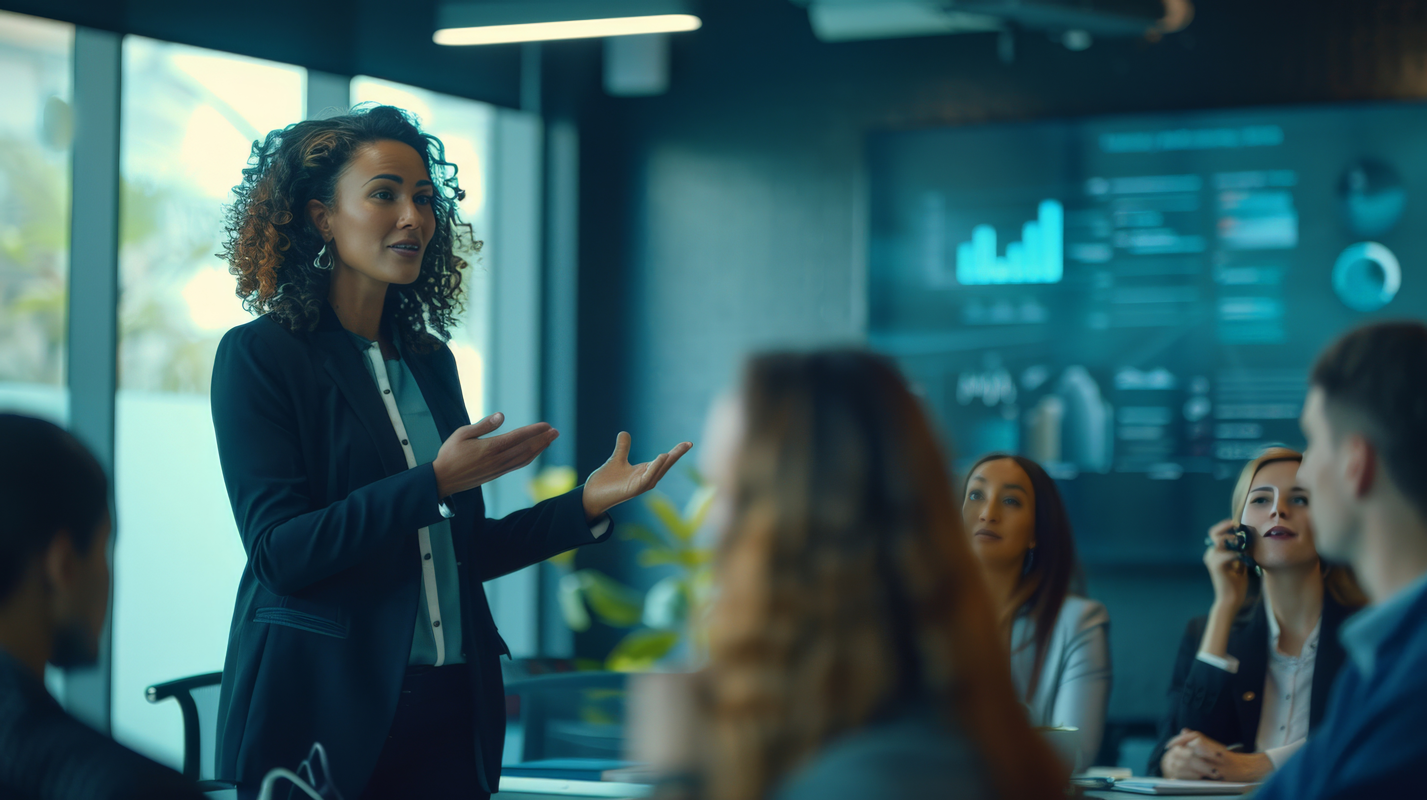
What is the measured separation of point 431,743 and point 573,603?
11.5 ft

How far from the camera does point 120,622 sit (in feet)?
12.1

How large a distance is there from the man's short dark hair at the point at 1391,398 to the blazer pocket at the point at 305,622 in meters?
1.24

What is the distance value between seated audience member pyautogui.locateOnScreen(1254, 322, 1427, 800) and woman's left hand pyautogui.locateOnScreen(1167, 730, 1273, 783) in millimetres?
1058

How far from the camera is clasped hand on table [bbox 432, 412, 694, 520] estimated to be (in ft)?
5.37

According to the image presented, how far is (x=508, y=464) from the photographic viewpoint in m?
1.70

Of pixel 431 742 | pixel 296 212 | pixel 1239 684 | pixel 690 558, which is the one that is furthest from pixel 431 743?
pixel 690 558

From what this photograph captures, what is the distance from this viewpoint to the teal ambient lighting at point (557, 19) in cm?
410

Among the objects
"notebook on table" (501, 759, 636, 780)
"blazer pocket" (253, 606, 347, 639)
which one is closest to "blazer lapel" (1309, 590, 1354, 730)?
"notebook on table" (501, 759, 636, 780)

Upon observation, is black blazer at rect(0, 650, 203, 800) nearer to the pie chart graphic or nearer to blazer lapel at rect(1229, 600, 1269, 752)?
blazer lapel at rect(1229, 600, 1269, 752)

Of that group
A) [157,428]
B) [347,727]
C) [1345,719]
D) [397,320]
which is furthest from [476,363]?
[1345,719]

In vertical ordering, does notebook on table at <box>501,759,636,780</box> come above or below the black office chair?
below

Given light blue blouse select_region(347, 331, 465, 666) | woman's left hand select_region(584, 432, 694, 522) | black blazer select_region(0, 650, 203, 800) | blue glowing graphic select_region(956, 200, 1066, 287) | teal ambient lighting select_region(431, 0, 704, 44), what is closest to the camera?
black blazer select_region(0, 650, 203, 800)

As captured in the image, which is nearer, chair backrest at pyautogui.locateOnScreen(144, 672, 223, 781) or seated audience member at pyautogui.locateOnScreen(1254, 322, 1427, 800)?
seated audience member at pyautogui.locateOnScreen(1254, 322, 1427, 800)

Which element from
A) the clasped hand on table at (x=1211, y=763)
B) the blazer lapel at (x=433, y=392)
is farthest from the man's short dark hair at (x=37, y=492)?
the clasped hand on table at (x=1211, y=763)
